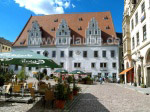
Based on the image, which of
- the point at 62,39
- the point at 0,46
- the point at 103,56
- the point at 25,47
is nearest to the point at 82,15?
the point at 62,39

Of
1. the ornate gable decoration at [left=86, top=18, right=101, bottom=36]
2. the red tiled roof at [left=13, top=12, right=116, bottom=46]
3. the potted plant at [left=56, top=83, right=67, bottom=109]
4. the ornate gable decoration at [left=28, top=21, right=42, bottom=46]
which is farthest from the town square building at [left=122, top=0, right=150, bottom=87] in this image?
the ornate gable decoration at [left=28, top=21, right=42, bottom=46]

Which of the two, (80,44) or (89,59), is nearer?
(89,59)

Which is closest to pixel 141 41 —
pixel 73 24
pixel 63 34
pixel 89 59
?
pixel 89 59

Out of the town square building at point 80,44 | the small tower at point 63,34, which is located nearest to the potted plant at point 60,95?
the town square building at point 80,44

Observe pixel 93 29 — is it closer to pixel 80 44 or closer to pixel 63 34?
pixel 80 44

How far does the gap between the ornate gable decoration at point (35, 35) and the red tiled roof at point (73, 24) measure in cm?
152

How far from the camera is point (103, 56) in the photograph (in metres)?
48.2

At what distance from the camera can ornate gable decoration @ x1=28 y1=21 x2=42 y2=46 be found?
5143 cm

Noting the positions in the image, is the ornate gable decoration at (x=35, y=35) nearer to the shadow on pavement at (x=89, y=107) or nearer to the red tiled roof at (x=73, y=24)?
the red tiled roof at (x=73, y=24)

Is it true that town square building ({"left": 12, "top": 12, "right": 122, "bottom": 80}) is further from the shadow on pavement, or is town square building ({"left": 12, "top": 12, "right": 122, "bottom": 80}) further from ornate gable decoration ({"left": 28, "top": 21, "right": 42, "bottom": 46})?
the shadow on pavement

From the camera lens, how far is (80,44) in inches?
1925

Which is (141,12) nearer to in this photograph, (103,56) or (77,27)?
(103,56)

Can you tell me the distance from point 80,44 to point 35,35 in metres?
14.1

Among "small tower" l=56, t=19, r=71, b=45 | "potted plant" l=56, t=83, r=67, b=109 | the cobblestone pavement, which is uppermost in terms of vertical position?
"small tower" l=56, t=19, r=71, b=45
